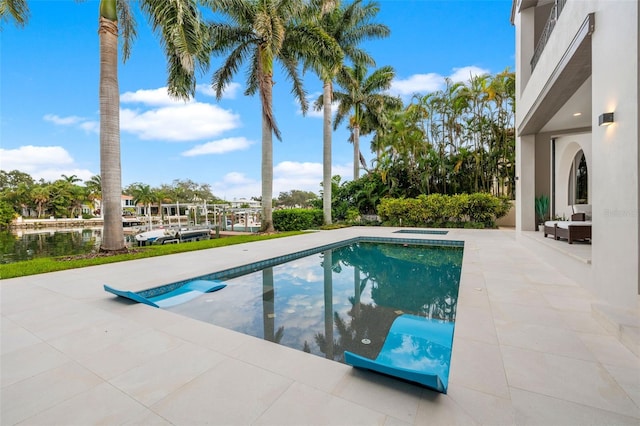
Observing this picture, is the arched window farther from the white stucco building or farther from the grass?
the grass

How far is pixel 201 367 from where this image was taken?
2518mm

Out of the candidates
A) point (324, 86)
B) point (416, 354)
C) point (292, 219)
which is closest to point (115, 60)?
point (416, 354)

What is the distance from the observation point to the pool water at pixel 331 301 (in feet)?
12.1

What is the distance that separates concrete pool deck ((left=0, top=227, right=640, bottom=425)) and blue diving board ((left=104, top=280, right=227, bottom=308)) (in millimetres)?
207

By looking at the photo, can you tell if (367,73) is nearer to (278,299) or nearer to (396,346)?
(278,299)

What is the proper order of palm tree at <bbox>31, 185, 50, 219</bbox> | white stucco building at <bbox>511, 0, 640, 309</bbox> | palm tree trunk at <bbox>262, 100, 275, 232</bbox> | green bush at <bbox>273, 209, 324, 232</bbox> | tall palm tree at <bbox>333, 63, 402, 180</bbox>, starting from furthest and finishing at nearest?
palm tree at <bbox>31, 185, 50, 219</bbox> → tall palm tree at <bbox>333, 63, 402, 180</bbox> → green bush at <bbox>273, 209, 324, 232</bbox> → palm tree trunk at <bbox>262, 100, 275, 232</bbox> → white stucco building at <bbox>511, 0, 640, 309</bbox>

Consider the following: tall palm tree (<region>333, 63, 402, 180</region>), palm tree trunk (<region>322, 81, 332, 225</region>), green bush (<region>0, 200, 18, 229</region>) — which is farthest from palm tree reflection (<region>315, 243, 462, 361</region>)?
green bush (<region>0, 200, 18, 229</region>)

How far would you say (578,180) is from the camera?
11203 mm

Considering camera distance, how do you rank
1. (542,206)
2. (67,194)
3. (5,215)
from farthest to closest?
(67,194)
(5,215)
(542,206)

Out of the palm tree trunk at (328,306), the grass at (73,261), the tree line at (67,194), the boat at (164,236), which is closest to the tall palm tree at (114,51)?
the grass at (73,261)

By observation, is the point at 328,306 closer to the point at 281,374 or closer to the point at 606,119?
the point at 281,374

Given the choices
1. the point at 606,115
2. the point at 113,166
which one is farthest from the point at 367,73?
the point at 606,115

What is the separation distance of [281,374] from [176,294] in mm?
3333

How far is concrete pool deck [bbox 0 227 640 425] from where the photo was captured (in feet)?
6.29
